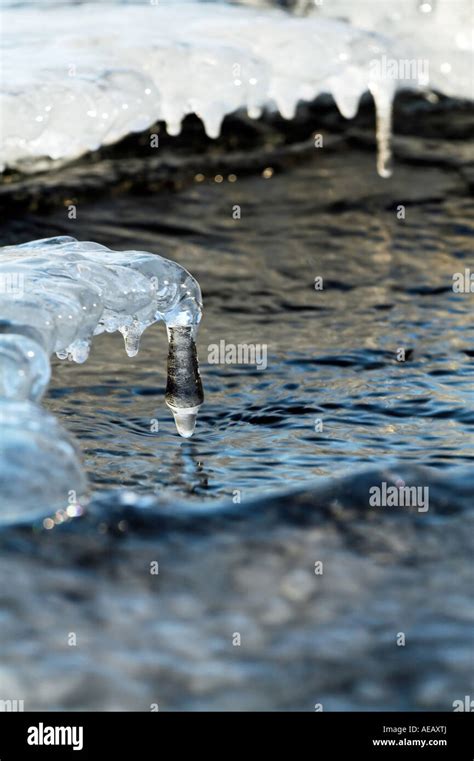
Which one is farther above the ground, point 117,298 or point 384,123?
point 384,123

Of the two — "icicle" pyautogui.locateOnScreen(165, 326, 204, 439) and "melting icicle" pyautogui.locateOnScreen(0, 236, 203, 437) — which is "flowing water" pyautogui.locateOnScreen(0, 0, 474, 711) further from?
"melting icicle" pyautogui.locateOnScreen(0, 236, 203, 437)

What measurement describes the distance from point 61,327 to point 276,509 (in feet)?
2.62

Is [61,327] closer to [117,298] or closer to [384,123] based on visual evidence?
[117,298]

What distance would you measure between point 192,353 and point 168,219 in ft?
7.65

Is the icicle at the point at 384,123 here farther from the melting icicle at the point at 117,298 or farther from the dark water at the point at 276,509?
the melting icicle at the point at 117,298

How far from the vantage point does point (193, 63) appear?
594 cm

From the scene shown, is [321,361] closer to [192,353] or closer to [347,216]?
[192,353]

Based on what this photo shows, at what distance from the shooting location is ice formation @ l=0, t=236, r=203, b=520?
2988mm

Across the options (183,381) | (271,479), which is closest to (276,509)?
(271,479)

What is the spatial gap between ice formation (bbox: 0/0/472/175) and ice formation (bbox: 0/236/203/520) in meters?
1.69

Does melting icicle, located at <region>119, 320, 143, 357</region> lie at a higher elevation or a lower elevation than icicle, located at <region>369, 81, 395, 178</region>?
lower

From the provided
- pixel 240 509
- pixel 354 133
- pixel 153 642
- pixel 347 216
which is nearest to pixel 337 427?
pixel 240 509

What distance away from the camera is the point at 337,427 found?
382cm

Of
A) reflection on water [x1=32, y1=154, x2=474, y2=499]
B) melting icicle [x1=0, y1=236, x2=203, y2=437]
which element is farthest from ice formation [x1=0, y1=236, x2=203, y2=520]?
reflection on water [x1=32, y1=154, x2=474, y2=499]
